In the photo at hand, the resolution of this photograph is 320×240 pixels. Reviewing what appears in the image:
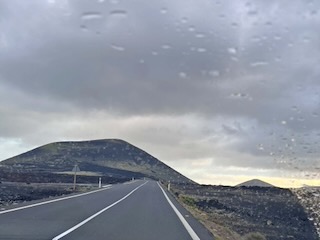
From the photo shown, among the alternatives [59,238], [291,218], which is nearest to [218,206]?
[291,218]

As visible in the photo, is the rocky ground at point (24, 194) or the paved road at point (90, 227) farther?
the rocky ground at point (24, 194)

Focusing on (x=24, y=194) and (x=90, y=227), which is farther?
(x=24, y=194)

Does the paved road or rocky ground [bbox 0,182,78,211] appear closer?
the paved road

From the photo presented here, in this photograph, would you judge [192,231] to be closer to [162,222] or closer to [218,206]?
[162,222]

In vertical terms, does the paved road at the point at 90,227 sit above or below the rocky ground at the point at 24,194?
below

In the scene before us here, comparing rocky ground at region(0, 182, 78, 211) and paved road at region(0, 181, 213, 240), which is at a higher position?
rocky ground at region(0, 182, 78, 211)

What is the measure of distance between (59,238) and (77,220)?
208 inches

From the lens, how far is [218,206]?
160 ft

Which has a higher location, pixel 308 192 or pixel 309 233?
pixel 308 192

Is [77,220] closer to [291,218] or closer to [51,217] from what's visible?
[51,217]

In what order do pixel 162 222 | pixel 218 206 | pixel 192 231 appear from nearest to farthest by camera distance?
1. pixel 192 231
2. pixel 162 222
3. pixel 218 206

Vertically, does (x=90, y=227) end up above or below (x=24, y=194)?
below

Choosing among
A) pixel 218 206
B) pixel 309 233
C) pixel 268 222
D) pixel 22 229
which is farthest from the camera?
pixel 218 206

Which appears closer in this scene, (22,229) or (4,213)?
(22,229)
